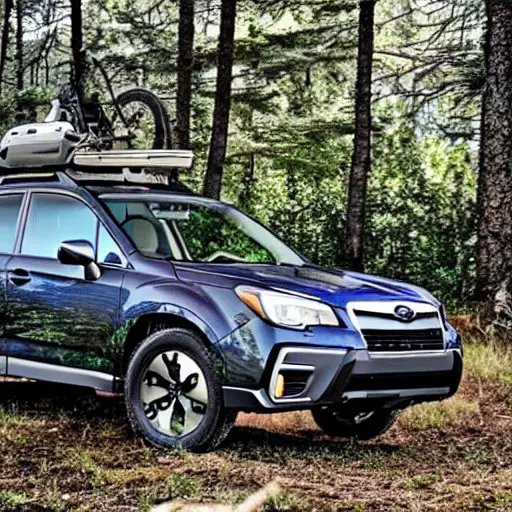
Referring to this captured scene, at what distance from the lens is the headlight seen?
6.36m

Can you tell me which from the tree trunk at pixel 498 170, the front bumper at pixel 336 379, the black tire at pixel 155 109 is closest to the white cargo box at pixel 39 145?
the black tire at pixel 155 109

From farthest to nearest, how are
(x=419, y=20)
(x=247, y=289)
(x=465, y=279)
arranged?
(x=419, y=20) → (x=465, y=279) → (x=247, y=289)

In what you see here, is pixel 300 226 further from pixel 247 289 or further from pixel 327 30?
pixel 247 289

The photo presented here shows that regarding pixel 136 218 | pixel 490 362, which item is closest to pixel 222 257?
pixel 136 218

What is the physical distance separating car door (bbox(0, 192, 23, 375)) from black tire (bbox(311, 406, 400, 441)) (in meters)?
2.38

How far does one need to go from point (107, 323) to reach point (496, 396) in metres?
4.05

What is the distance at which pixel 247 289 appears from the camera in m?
6.48

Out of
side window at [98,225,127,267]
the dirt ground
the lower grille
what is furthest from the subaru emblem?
side window at [98,225,127,267]

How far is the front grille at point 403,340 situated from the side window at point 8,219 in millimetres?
2971

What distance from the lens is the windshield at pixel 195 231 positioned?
Answer: 770cm

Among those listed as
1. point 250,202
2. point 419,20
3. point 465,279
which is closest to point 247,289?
point 465,279

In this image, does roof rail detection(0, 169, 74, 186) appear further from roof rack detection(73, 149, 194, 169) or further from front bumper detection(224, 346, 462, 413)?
front bumper detection(224, 346, 462, 413)

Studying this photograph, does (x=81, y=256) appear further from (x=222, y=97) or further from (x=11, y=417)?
(x=222, y=97)

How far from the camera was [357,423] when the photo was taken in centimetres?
797
